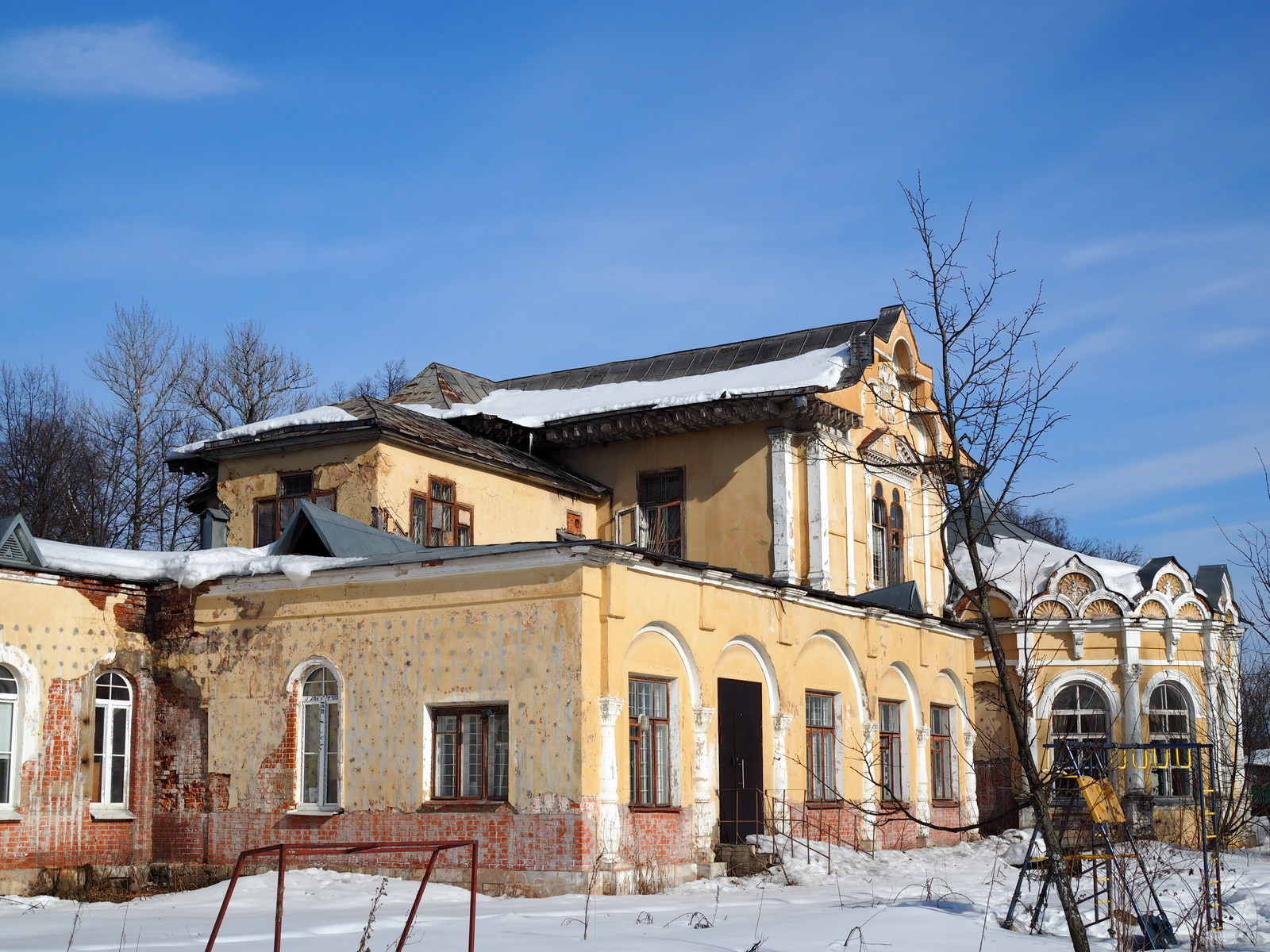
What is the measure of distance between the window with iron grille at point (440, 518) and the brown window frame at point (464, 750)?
230 inches

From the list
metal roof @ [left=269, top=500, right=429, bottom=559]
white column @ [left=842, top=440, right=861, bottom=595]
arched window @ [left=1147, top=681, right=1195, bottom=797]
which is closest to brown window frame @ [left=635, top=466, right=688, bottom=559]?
white column @ [left=842, top=440, right=861, bottom=595]

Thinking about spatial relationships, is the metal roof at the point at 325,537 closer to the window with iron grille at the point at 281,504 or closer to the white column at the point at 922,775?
the window with iron grille at the point at 281,504

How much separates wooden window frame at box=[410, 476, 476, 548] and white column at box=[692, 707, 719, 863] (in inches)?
239

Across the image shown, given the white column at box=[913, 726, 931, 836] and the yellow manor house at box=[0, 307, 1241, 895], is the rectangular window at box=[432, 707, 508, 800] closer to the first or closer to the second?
the yellow manor house at box=[0, 307, 1241, 895]

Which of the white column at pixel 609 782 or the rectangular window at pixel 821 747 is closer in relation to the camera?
the white column at pixel 609 782

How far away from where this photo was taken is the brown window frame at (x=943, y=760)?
2518cm

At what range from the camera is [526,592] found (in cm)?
1641

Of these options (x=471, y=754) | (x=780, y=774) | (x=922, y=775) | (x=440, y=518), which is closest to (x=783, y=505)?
(x=922, y=775)

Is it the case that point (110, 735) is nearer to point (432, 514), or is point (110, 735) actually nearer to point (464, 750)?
point (464, 750)

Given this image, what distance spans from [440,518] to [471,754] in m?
6.99

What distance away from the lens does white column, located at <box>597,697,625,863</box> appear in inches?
625

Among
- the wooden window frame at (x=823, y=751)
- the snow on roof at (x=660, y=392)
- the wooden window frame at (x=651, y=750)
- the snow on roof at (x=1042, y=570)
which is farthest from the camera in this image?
the snow on roof at (x=1042, y=570)

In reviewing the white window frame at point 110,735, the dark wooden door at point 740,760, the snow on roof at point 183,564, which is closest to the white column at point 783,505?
the dark wooden door at point 740,760

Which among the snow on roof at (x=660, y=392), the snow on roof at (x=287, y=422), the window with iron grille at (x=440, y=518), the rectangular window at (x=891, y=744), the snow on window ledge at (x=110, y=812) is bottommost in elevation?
the snow on window ledge at (x=110, y=812)
